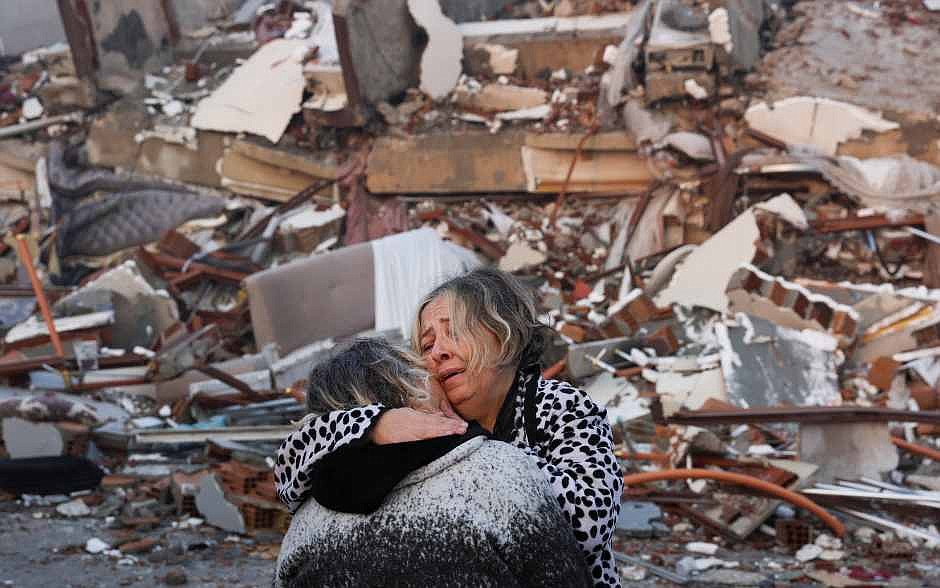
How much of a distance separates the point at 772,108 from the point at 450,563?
9474 millimetres

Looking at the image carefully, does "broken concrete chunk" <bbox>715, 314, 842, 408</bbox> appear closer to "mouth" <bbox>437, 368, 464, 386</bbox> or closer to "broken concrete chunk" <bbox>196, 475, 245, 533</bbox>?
"broken concrete chunk" <bbox>196, 475, 245, 533</bbox>

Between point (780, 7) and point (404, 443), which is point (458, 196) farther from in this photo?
point (404, 443)

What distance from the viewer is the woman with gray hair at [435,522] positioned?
77.8 inches

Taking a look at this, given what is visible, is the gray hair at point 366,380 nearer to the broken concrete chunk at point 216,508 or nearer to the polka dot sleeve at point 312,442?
the polka dot sleeve at point 312,442

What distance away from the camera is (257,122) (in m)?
12.7

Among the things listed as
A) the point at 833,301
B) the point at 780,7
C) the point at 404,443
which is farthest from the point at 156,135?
the point at 404,443

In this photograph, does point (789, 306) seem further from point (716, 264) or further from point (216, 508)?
point (216, 508)

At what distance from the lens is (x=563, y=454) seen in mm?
2273

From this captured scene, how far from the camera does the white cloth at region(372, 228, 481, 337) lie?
30.5ft

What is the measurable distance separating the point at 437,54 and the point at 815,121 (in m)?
3.81

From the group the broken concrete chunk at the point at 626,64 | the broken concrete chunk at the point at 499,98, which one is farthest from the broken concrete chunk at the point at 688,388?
the broken concrete chunk at the point at 499,98

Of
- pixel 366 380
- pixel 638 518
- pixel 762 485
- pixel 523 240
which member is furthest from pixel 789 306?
pixel 366 380

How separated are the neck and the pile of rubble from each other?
3.47 m

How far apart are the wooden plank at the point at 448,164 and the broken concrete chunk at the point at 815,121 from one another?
2.24 m
